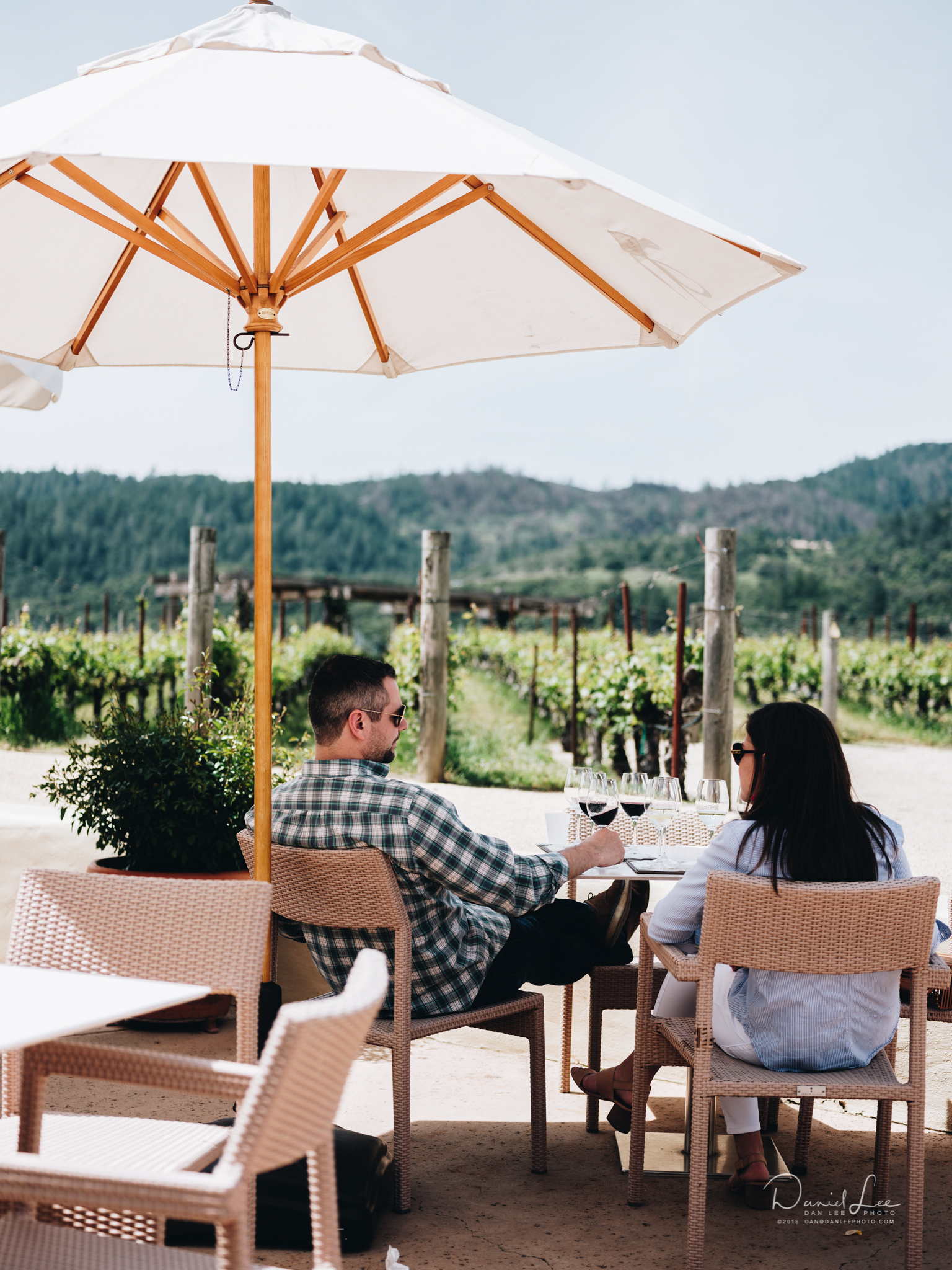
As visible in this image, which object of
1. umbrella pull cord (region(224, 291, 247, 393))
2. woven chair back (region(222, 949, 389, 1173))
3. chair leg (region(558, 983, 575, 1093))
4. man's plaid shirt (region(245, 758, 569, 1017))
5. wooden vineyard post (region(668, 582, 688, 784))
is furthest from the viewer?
wooden vineyard post (region(668, 582, 688, 784))

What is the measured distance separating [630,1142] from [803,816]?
0.89 m

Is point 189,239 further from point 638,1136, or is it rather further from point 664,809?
point 638,1136

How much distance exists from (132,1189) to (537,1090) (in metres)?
1.59

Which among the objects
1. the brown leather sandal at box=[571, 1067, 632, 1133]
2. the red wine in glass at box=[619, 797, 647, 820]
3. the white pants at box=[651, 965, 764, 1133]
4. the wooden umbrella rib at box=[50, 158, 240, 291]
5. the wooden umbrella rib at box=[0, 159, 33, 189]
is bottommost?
the brown leather sandal at box=[571, 1067, 632, 1133]

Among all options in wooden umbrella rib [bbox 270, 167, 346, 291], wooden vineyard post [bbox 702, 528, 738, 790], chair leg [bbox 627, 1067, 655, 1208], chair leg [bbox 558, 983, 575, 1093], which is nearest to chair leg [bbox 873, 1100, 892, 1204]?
chair leg [bbox 627, 1067, 655, 1208]

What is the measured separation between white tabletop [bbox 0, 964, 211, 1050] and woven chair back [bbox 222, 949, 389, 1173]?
0.88 feet

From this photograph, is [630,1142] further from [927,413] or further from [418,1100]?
[927,413]

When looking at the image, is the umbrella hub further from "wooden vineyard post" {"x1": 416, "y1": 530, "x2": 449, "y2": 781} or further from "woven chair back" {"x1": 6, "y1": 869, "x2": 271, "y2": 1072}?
"wooden vineyard post" {"x1": 416, "y1": 530, "x2": 449, "y2": 781}

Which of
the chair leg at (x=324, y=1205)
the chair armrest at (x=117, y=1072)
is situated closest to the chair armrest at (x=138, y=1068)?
the chair armrest at (x=117, y=1072)

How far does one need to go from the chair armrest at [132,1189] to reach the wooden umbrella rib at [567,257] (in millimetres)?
2179

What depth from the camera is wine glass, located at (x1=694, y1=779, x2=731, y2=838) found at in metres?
2.80

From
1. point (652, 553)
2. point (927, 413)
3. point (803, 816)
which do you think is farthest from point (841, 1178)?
point (927, 413)

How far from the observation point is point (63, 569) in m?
58.8
